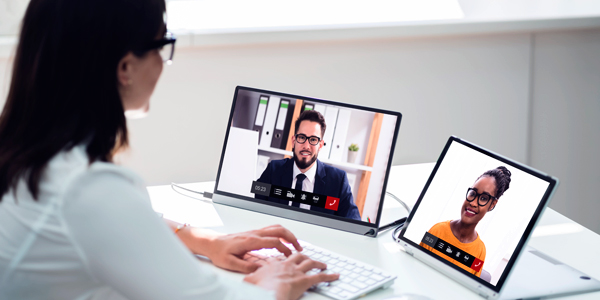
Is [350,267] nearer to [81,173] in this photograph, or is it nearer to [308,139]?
[308,139]

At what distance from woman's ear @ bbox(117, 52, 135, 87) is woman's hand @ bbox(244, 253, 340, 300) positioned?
38 cm

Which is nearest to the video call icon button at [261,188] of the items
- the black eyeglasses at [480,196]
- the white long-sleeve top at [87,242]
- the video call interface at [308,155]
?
the video call interface at [308,155]

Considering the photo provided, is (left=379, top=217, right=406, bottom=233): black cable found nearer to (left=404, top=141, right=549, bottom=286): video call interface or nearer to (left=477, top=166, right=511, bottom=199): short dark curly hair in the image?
(left=404, top=141, right=549, bottom=286): video call interface

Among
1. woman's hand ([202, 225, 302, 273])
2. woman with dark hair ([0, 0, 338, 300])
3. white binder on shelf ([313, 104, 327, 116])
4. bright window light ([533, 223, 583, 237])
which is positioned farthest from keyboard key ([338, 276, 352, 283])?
bright window light ([533, 223, 583, 237])

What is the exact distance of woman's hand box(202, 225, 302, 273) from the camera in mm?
985

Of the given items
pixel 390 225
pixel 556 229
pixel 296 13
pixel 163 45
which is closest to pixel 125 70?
pixel 163 45

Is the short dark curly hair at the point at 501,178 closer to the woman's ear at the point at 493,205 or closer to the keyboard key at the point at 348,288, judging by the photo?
the woman's ear at the point at 493,205

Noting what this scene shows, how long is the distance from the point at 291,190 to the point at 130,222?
25.2 inches

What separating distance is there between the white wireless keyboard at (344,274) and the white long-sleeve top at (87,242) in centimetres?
27

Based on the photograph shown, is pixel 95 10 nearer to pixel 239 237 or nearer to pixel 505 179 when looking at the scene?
pixel 239 237

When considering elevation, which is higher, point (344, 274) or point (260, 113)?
point (260, 113)

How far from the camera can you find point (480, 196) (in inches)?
39.9

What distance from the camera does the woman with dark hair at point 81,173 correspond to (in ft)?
2.08

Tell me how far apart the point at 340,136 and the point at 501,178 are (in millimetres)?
378
